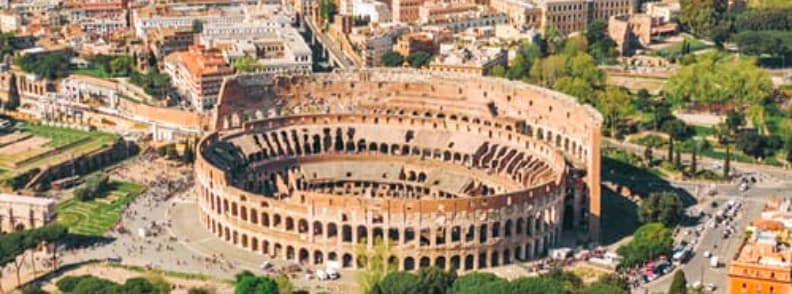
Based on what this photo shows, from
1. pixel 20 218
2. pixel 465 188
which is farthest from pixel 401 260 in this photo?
pixel 20 218

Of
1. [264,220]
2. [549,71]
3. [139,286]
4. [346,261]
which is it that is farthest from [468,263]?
[549,71]

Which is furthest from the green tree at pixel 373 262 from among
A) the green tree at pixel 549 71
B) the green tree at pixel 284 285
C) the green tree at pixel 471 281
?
the green tree at pixel 549 71

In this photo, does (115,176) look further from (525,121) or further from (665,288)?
(665,288)

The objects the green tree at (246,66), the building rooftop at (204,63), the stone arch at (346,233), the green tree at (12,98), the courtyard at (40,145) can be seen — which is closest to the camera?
the stone arch at (346,233)

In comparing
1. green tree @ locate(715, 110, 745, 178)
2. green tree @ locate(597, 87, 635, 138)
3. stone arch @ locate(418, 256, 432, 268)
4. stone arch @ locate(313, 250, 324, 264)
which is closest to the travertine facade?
stone arch @ locate(313, 250, 324, 264)

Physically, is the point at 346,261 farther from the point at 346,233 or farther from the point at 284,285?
the point at 284,285

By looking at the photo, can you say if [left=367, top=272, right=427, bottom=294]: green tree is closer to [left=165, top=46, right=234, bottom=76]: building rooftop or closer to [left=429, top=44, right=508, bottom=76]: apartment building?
[left=165, top=46, right=234, bottom=76]: building rooftop

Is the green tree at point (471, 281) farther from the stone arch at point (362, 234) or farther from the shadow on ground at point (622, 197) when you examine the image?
the shadow on ground at point (622, 197)
